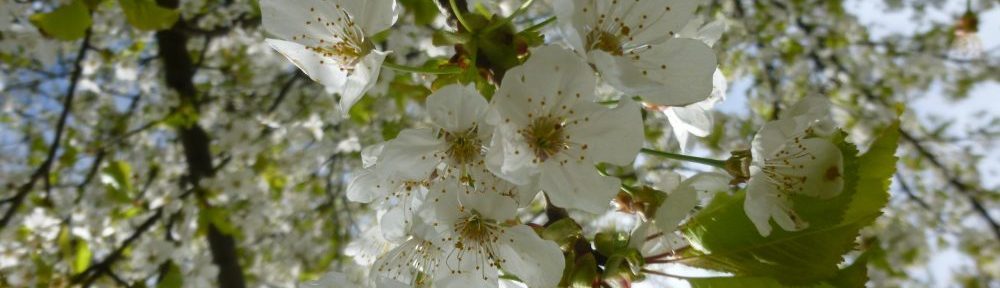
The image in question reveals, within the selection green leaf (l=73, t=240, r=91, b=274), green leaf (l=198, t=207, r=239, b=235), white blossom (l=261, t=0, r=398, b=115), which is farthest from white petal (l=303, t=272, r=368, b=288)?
green leaf (l=198, t=207, r=239, b=235)

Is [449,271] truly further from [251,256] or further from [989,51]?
[989,51]

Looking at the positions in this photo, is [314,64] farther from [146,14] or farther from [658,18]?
[146,14]

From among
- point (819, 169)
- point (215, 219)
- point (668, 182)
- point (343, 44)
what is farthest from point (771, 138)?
point (215, 219)

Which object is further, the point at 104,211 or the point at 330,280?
the point at 104,211

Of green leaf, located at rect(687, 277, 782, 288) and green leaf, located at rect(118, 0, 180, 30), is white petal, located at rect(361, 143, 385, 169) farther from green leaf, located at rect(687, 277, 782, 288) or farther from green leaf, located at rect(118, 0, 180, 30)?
green leaf, located at rect(118, 0, 180, 30)

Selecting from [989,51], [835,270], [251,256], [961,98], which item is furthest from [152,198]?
[961,98]

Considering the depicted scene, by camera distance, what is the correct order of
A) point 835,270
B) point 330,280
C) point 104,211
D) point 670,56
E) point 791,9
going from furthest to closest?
point 791,9 < point 104,211 < point 330,280 < point 670,56 < point 835,270

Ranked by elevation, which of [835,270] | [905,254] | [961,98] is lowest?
[905,254]
